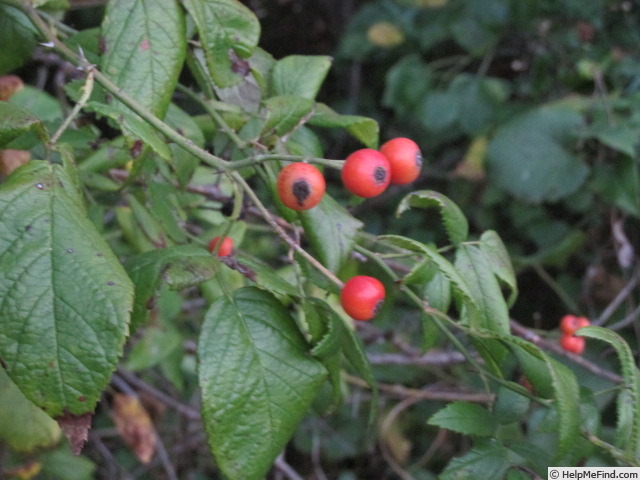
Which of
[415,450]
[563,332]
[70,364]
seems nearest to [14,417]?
[70,364]

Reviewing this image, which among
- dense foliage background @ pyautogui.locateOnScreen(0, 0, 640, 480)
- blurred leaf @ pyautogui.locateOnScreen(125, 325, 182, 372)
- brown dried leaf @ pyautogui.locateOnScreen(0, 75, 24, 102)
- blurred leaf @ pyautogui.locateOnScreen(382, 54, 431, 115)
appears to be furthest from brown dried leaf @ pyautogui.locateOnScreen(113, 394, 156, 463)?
blurred leaf @ pyautogui.locateOnScreen(382, 54, 431, 115)

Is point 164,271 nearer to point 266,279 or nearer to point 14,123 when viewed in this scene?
point 266,279

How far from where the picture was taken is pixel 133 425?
6.81 ft

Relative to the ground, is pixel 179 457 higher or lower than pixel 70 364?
lower

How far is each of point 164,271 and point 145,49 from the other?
1.17 feet

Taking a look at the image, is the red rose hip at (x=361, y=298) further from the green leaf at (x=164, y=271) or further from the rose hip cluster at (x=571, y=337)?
the rose hip cluster at (x=571, y=337)

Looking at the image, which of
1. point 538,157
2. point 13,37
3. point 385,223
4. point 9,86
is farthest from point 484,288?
point 385,223

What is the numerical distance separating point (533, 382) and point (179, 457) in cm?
188

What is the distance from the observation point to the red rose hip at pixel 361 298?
38.3 inches

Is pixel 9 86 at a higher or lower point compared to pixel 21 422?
higher

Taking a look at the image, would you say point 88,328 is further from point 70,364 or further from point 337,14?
point 337,14

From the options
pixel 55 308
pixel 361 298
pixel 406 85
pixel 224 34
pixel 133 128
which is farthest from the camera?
pixel 406 85

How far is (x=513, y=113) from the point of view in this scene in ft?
9.55

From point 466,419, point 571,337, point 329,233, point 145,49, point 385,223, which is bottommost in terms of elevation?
point 385,223
